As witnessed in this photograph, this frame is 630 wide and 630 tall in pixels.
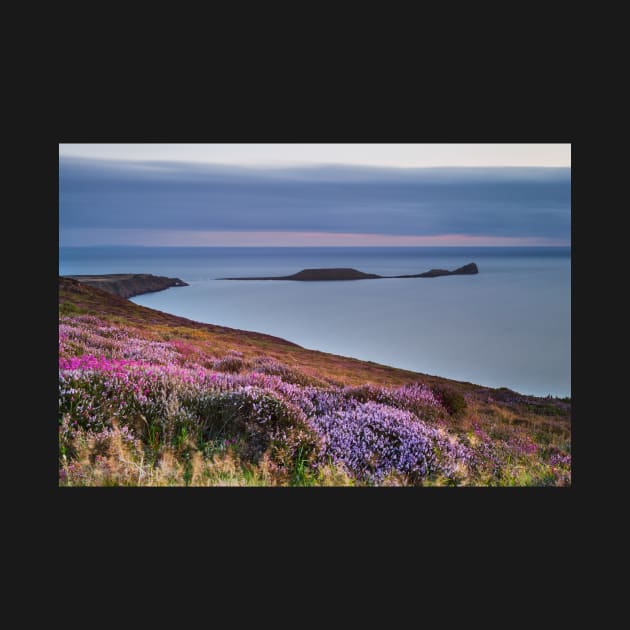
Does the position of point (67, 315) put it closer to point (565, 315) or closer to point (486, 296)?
point (486, 296)

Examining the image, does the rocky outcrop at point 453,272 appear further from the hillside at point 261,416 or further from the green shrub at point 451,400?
the green shrub at point 451,400

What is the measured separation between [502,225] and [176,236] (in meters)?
5.48

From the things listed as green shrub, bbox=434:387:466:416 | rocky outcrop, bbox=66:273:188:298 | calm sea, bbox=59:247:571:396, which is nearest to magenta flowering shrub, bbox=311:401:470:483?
green shrub, bbox=434:387:466:416

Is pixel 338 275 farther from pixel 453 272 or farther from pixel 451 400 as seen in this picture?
pixel 451 400

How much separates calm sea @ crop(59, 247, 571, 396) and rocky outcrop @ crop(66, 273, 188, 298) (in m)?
0.09

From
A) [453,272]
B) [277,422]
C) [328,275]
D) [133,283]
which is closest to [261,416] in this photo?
[277,422]

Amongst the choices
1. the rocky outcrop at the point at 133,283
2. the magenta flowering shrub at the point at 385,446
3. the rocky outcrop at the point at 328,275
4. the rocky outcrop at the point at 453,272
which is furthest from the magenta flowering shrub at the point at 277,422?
the rocky outcrop at the point at 453,272

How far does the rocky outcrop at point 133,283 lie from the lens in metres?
9.48

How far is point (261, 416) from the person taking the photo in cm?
778

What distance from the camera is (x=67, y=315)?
9.16m

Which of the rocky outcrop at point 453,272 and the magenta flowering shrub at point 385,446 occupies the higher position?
the rocky outcrop at point 453,272

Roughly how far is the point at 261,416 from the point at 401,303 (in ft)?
11.0

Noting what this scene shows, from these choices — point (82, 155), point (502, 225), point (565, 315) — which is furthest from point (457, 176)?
point (82, 155)

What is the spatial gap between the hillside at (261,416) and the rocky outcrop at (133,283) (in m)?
0.19
